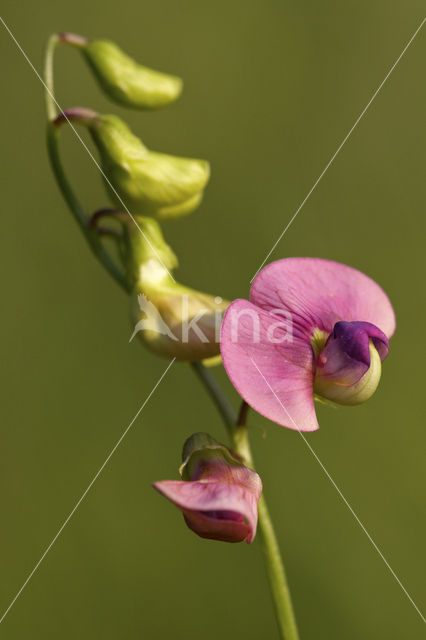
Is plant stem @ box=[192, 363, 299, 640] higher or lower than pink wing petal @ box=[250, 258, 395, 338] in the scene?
lower

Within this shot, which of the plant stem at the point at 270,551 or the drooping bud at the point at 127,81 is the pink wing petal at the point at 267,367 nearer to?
the plant stem at the point at 270,551

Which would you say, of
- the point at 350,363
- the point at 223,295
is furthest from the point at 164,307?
the point at 223,295

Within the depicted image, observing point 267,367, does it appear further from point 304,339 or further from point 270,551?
point 270,551

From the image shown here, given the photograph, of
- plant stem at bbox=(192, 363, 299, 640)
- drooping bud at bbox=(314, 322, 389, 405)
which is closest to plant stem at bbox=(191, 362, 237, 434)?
plant stem at bbox=(192, 363, 299, 640)

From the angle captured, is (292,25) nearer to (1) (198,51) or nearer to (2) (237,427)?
(1) (198,51)

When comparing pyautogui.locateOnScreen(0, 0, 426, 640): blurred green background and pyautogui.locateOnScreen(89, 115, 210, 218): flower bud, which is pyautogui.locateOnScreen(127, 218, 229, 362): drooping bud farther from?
pyautogui.locateOnScreen(0, 0, 426, 640): blurred green background

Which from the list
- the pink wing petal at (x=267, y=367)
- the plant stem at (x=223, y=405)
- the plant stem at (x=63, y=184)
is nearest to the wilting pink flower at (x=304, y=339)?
the pink wing petal at (x=267, y=367)

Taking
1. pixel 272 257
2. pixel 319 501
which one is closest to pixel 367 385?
pixel 319 501
